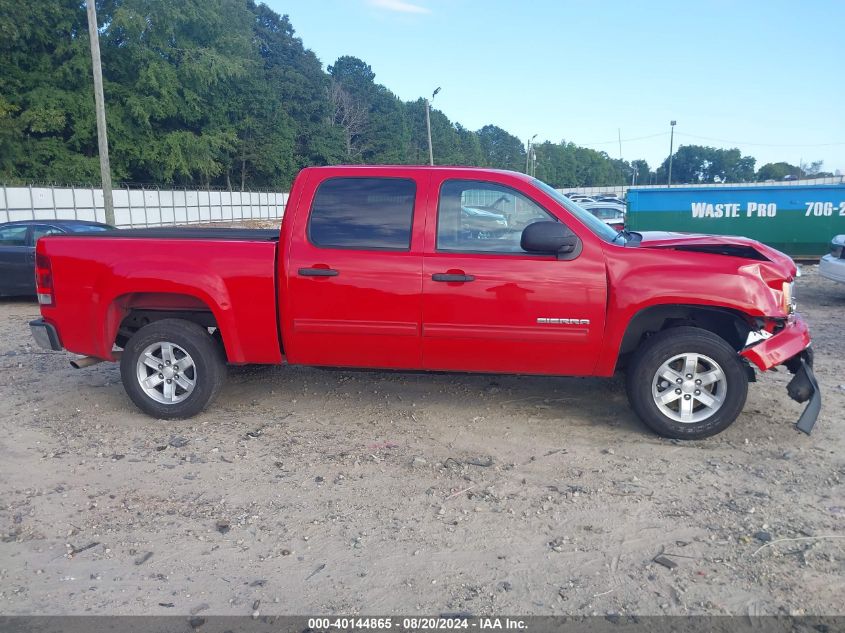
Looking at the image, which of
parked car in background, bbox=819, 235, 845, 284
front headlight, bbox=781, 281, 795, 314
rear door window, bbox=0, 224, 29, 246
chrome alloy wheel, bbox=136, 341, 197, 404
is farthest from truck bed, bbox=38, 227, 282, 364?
parked car in background, bbox=819, 235, 845, 284

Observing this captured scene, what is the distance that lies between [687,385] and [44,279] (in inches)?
196

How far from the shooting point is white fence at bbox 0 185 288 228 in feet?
87.2

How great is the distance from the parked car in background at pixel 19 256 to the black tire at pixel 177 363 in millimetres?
7139

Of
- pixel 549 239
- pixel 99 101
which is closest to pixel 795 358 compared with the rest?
pixel 549 239

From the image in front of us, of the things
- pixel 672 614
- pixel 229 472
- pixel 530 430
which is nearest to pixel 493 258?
pixel 530 430

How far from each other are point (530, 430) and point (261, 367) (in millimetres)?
2927

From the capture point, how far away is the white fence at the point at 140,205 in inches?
1047

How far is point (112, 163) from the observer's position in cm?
4400

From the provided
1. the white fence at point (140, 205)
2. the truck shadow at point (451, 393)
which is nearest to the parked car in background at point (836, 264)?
the truck shadow at point (451, 393)

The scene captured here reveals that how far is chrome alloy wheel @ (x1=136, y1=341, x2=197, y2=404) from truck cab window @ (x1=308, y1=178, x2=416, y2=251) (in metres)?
1.45

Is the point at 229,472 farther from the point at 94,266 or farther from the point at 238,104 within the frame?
the point at 238,104

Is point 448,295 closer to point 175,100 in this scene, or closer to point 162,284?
point 162,284

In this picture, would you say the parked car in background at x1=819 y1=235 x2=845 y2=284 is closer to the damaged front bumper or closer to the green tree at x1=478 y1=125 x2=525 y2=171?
the damaged front bumper

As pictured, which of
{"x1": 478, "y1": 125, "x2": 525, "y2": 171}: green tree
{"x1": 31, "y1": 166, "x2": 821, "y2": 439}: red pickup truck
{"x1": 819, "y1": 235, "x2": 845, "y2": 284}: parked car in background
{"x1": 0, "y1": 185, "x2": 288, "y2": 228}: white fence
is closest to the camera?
{"x1": 31, "y1": 166, "x2": 821, "y2": 439}: red pickup truck
